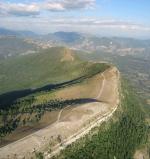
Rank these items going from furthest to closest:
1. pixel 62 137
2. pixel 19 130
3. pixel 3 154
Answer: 1. pixel 19 130
2. pixel 62 137
3. pixel 3 154

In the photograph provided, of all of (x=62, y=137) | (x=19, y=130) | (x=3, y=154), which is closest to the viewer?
(x=3, y=154)

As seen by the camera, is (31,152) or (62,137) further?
(62,137)

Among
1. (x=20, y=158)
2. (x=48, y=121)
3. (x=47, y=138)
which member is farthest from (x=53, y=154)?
(x=48, y=121)

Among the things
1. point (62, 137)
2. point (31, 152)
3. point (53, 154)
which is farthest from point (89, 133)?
point (31, 152)

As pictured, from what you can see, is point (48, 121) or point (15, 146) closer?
point (15, 146)

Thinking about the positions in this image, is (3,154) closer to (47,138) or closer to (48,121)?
(47,138)

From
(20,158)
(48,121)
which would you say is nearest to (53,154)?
(20,158)

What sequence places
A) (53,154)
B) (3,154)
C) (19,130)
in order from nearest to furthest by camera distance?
1. (3,154)
2. (53,154)
3. (19,130)

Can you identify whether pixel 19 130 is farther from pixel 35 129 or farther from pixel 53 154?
pixel 53 154

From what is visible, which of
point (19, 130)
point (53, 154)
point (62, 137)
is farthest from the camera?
point (19, 130)
